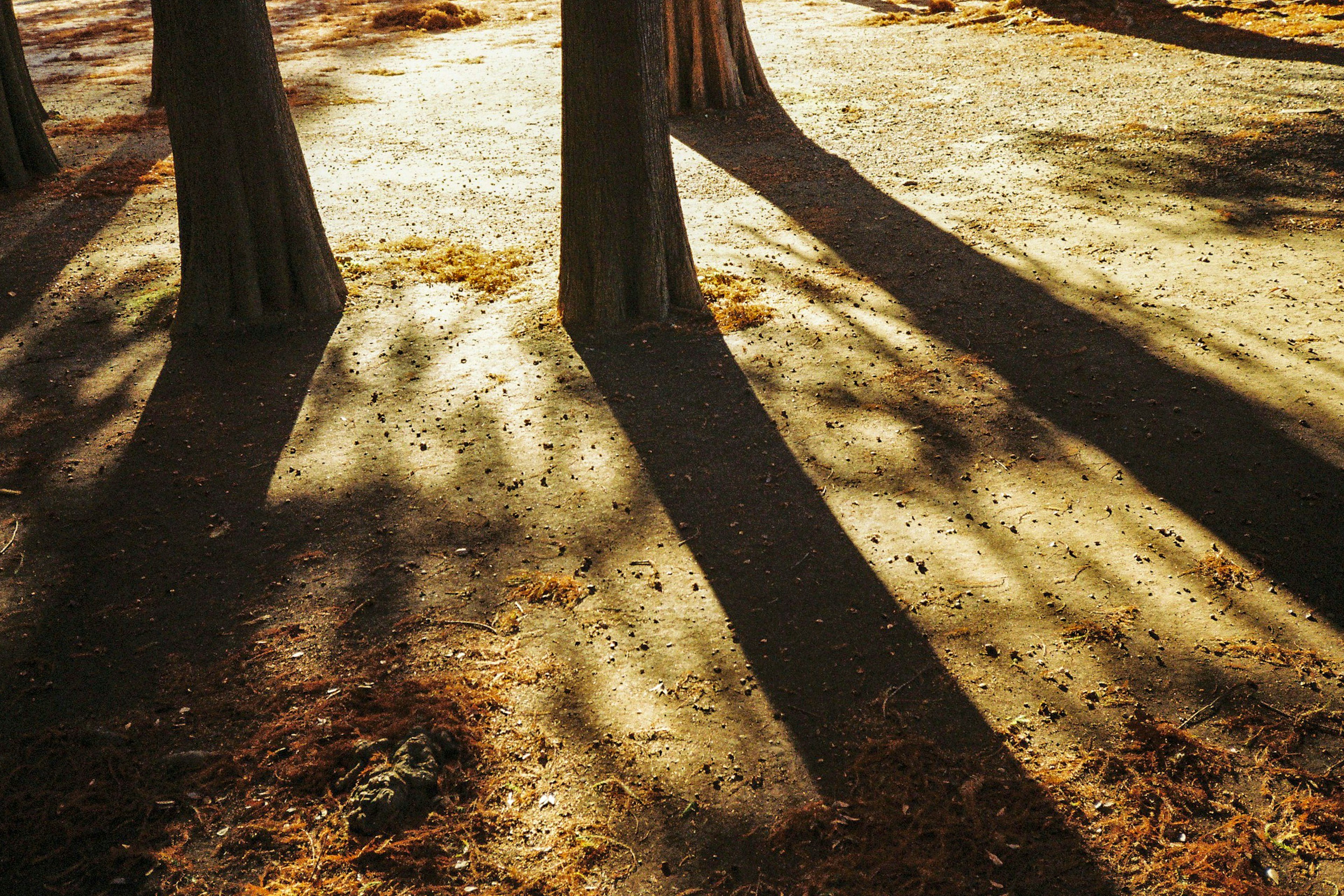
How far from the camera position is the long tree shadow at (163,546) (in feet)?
12.1

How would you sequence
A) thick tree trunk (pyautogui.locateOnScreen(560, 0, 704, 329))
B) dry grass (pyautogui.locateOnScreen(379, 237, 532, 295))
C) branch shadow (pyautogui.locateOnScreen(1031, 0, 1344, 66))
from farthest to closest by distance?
branch shadow (pyautogui.locateOnScreen(1031, 0, 1344, 66))
dry grass (pyautogui.locateOnScreen(379, 237, 532, 295))
thick tree trunk (pyautogui.locateOnScreen(560, 0, 704, 329))

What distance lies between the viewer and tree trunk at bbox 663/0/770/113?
11.6m

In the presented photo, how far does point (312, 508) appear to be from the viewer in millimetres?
4738

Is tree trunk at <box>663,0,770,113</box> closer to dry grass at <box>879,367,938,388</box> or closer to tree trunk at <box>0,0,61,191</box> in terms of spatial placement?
dry grass at <box>879,367,938,388</box>

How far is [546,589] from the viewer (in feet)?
13.5

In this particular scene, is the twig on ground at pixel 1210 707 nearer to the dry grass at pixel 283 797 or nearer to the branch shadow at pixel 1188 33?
the dry grass at pixel 283 797

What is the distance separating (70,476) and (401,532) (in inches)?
83.8

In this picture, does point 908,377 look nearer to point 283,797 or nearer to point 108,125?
point 283,797

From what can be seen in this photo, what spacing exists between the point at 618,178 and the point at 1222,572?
4.31 meters

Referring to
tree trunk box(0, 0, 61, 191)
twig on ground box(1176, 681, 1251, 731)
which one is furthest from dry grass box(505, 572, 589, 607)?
tree trunk box(0, 0, 61, 191)

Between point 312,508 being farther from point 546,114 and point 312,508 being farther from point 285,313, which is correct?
point 546,114

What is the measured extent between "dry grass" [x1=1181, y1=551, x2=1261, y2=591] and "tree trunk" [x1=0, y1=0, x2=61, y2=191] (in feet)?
39.4

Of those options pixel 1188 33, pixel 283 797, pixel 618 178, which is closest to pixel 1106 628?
pixel 283 797

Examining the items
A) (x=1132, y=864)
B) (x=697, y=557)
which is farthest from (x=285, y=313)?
(x=1132, y=864)
